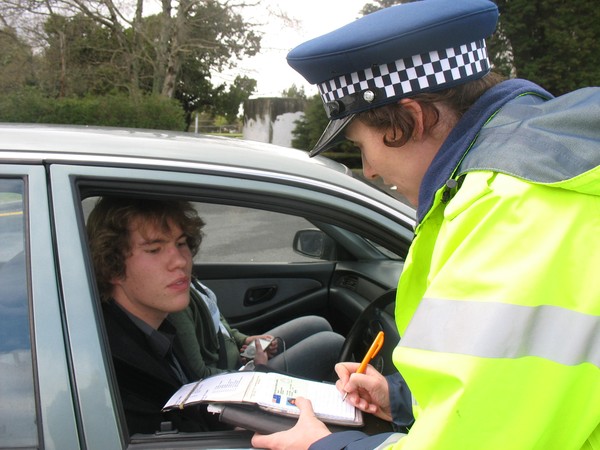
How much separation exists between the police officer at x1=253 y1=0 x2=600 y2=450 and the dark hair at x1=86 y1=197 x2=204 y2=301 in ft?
3.04

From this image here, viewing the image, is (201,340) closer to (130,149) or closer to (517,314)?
(130,149)

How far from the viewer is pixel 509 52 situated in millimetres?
16984

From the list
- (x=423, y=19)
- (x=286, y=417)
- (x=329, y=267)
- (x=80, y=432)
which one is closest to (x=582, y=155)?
(x=423, y=19)

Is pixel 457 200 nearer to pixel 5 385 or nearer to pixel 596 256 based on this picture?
pixel 596 256

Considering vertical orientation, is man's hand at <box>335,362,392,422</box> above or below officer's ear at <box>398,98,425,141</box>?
below

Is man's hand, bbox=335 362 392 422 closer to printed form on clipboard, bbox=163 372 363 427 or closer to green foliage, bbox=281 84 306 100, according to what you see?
printed form on clipboard, bbox=163 372 363 427

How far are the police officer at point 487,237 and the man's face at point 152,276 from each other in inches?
33.5

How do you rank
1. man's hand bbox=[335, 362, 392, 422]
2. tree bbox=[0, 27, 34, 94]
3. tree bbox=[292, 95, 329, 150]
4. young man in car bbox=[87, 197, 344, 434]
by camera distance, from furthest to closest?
tree bbox=[292, 95, 329, 150]
tree bbox=[0, 27, 34, 94]
young man in car bbox=[87, 197, 344, 434]
man's hand bbox=[335, 362, 392, 422]

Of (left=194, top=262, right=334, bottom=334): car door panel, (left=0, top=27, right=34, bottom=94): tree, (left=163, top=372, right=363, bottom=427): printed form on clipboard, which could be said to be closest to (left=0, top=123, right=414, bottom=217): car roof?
(left=163, top=372, right=363, bottom=427): printed form on clipboard

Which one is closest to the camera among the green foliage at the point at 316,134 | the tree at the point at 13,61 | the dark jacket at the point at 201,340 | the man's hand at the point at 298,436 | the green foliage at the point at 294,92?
the man's hand at the point at 298,436

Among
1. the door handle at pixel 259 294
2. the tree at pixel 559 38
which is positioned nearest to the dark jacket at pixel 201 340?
the door handle at pixel 259 294

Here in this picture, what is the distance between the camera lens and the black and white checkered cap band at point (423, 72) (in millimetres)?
1205

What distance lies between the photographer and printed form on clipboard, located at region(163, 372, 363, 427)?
1.42 metres

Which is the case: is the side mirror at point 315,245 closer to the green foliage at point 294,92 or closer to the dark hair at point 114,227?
the dark hair at point 114,227
